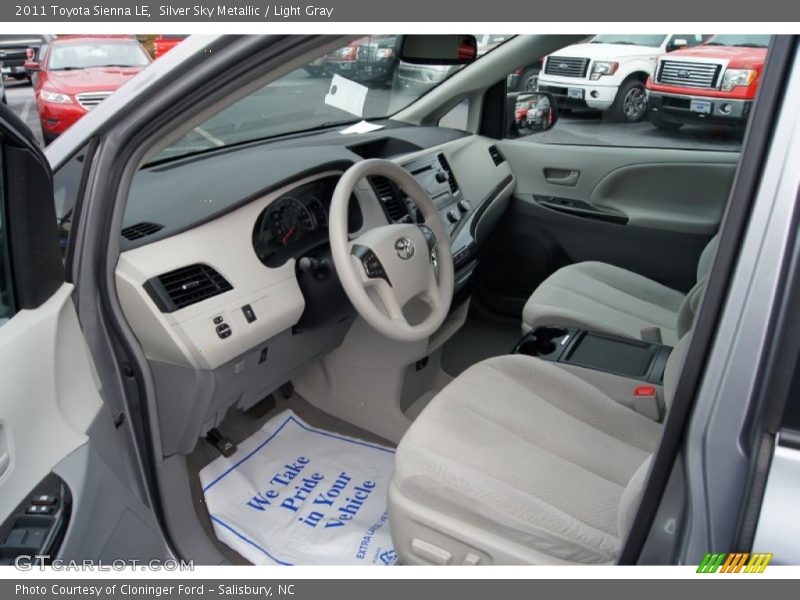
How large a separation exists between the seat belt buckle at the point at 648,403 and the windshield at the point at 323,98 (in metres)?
1.22

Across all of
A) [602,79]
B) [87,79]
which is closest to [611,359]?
[602,79]

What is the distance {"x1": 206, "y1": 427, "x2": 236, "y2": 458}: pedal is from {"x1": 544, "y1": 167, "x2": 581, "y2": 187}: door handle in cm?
192

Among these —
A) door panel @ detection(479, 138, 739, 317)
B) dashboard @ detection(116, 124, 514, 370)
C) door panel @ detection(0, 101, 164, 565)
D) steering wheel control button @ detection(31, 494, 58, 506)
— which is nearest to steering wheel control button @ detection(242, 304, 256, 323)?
dashboard @ detection(116, 124, 514, 370)

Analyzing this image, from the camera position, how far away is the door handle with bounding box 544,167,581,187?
127 inches

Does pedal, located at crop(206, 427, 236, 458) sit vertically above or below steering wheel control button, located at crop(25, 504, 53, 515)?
below

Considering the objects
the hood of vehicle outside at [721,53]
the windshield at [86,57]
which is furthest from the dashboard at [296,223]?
the windshield at [86,57]

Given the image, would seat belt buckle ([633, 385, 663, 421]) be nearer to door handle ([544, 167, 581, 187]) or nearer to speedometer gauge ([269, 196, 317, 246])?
speedometer gauge ([269, 196, 317, 246])

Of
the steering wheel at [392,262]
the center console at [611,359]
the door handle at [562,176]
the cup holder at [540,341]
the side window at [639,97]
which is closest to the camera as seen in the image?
the steering wheel at [392,262]

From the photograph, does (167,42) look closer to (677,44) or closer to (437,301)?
(437,301)

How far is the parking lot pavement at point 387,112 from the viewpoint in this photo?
241 cm

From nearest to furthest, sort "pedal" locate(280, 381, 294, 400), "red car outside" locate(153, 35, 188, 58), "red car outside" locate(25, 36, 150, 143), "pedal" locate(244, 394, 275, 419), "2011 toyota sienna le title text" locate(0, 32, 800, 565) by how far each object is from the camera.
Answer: "2011 toyota sienna le title text" locate(0, 32, 800, 565) < "red car outside" locate(153, 35, 188, 58) < "pedal" locate(244, 394, 275, 419) < "pedal" locate(280, 381, 294, 400) < "red car outside" locate(25, 36, 150, 143)

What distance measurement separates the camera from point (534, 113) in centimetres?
339
